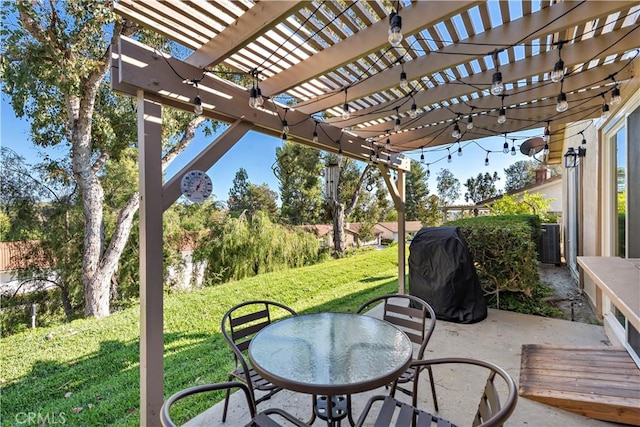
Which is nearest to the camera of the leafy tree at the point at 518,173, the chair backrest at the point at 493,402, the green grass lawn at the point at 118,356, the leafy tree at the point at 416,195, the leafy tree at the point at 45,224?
the chair backrest at the point at 493,402

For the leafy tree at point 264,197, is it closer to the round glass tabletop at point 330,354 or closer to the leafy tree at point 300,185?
the leafy tree at point 300,185

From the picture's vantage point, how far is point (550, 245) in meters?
6.93

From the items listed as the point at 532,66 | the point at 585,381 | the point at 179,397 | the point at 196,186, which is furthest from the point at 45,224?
the point at 585,381

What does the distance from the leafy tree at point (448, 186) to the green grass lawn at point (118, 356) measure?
2847 centimetres

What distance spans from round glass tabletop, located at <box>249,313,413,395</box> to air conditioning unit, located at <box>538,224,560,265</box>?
6970 millimetres

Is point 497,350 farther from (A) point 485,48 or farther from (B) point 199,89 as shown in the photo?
(B) point 199,89

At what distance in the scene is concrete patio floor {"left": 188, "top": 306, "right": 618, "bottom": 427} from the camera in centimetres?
197

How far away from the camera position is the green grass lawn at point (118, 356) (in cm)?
247

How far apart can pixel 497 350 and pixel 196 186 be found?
329 cm

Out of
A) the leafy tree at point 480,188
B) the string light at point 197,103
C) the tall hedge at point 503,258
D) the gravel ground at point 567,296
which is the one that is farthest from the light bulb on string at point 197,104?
the leafy tree at point 480,188

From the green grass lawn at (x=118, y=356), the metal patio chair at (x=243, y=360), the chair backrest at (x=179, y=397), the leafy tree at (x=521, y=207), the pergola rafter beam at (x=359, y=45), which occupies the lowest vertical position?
the green grass lawn at (x=118, y=356)

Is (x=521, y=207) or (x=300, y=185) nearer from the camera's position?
(x=521, y=207)

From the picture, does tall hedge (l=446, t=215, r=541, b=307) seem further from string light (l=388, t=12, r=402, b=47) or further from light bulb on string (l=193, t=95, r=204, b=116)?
light bulb on string (l=193, t=95, r=204, b=116)

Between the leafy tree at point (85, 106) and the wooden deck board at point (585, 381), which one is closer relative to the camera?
the wooden deck board at point (585, 381)
